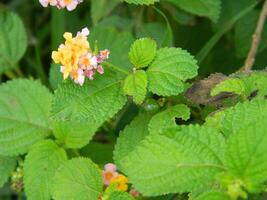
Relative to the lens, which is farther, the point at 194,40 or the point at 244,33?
the point at 194,40

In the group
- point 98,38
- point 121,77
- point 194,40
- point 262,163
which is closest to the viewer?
point 262,163

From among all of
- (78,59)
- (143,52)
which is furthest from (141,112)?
(78,59)

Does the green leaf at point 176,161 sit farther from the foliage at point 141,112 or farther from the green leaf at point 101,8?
the green leaf at point 101,8

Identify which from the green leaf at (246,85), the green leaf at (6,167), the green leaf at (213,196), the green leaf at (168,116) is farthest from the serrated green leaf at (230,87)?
the green leaf at (6,167)

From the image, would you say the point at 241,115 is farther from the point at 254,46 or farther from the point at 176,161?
the point at 254,46

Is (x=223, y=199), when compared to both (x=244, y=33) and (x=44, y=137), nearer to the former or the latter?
(x=44, y=137)

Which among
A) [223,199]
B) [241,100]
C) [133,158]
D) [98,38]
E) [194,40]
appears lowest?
[223,199]

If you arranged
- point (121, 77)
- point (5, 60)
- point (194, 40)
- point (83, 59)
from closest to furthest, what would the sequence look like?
point (83, 59)
point (121, 77)
point (5, 60)
point (194, 40)

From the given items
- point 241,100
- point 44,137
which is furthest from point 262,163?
point 44,137

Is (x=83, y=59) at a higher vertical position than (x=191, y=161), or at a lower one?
higher
